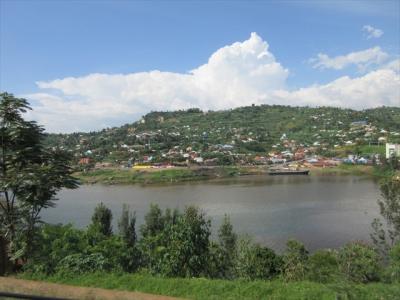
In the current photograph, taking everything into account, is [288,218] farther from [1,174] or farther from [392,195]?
[1,174]

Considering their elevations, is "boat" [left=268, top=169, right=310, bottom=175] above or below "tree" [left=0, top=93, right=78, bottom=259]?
below

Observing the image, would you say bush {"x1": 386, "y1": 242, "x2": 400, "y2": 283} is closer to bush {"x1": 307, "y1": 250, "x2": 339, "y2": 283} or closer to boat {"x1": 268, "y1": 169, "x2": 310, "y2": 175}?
bush {"x1": 307, "y1": 250, "x2": 339, "y2": 283}

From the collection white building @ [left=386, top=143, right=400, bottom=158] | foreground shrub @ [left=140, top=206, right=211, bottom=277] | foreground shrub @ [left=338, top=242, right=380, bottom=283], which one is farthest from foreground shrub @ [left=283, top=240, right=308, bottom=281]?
white building @ [left=386, top=143, right=400, bottom=158]

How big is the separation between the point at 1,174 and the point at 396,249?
421 inches

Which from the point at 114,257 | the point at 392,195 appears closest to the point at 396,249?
the point at 392,195

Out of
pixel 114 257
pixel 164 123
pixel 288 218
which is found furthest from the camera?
pixel 164 123

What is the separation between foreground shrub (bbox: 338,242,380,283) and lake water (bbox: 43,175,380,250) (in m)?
7.86

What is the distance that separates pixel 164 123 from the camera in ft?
440

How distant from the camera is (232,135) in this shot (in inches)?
4365

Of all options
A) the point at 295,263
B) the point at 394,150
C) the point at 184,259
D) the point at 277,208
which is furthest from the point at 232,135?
the point at 184,259

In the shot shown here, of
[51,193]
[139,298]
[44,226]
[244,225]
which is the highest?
[51,193]

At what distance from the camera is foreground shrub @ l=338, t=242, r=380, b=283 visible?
1112 centimetres

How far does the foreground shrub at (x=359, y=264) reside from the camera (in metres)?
11.1

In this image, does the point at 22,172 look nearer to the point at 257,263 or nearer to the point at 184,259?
the point at 184,259
